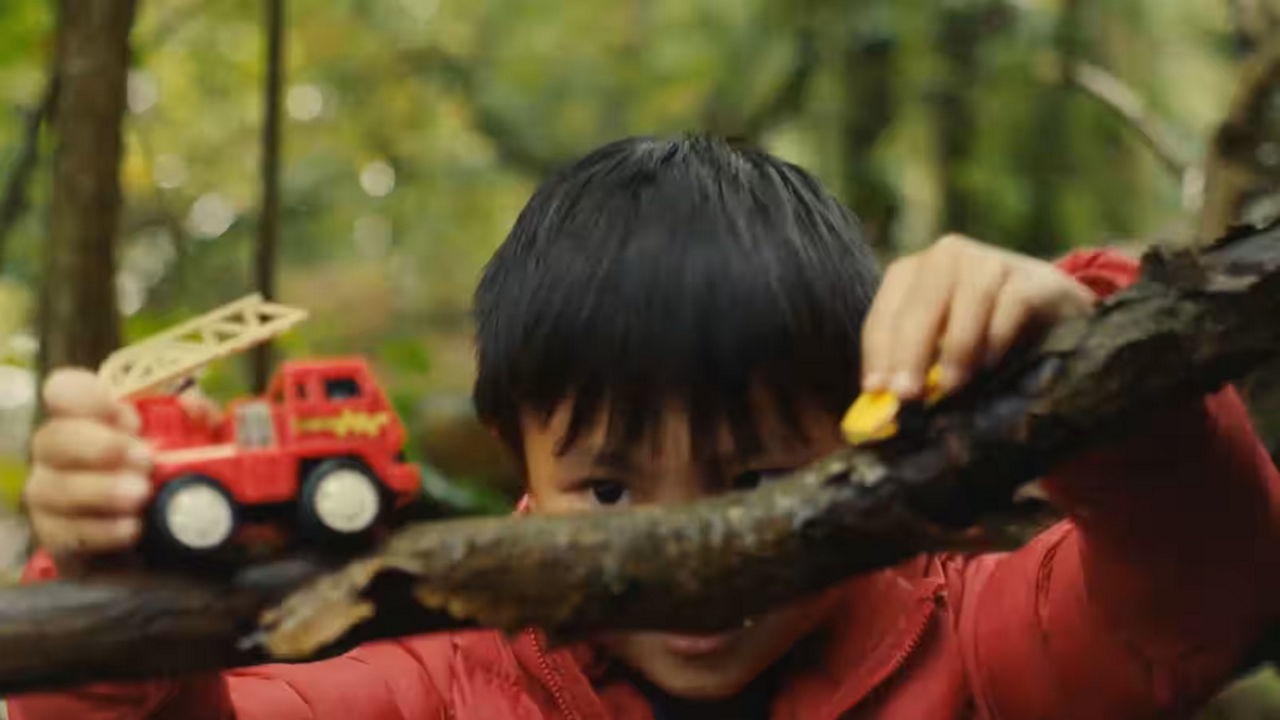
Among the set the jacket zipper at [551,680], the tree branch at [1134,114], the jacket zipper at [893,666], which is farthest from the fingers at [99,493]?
the tree branch at [1134,114]

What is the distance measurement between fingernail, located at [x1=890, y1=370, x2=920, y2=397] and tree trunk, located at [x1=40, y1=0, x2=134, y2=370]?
137 cm

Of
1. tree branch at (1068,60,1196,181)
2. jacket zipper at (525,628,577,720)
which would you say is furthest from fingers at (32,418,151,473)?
tree branch at (1068,60,1196,181)

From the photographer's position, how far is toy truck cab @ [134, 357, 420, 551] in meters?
0.66

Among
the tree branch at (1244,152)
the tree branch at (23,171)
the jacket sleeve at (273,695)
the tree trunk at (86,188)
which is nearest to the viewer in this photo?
the jacket sleeve at (273,695)

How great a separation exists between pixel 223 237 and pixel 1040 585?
138 inches

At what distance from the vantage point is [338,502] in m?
0.68

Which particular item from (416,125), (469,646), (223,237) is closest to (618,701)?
(469,646)

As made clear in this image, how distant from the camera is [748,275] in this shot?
1006 millimetres

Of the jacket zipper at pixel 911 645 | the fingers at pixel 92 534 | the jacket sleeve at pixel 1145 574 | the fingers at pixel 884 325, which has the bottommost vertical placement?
the jacket zipper at pixel 911 645

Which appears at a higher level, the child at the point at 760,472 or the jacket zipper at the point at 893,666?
the child at the point at 760,472

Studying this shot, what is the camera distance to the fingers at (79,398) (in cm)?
68

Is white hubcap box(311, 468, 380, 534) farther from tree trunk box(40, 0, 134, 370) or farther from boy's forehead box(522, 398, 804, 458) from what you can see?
tree trunk box(40, 0, 134, 370)

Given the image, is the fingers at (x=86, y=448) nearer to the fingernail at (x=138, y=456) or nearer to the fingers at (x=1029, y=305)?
the fingernail at (x=138, y=456)

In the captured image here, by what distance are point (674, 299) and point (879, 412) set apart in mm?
326
